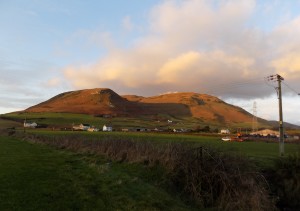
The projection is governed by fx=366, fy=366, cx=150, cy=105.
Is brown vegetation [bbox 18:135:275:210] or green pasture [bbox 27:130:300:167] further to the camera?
green pasture [bbox 27:130:300:167]

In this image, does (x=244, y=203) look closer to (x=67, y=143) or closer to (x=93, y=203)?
(x=93, y=203)

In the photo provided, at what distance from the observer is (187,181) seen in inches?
749

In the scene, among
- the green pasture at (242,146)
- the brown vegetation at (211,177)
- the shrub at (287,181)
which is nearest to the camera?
the brown vegetation at (211,177)

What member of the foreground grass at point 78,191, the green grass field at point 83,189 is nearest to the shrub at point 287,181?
the green grass field at point 83,189

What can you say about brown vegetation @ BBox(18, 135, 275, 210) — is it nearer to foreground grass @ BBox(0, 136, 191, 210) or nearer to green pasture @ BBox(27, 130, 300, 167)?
foreground grass @ BBox(0, 136, 191, 210)

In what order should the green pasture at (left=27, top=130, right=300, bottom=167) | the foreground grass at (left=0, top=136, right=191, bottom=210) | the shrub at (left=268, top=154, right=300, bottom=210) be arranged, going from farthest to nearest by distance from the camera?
the green pasture at (left=27, top=130, right=300, bottom=167) → the shrub at (left=268, top=154, right=300, bottom=210) → the foreground grass at (left=0, top=136, right=191, bottom=210)

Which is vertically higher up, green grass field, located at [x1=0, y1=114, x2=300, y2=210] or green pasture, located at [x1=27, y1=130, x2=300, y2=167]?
green pasture, located at [x1=27, y1=130, x2=300, y2=167]

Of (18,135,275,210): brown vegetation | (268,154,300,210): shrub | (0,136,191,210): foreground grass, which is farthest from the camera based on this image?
(268,154,300,210): shrub

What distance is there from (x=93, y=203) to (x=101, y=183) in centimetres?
358

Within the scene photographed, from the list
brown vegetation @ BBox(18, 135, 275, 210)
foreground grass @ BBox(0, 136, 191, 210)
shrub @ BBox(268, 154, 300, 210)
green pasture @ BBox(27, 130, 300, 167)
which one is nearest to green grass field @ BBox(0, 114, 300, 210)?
foreground grass @ BBox(0, 136, 191, 210)

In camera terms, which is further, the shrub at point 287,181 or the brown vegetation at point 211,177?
the shrub at point 287,181

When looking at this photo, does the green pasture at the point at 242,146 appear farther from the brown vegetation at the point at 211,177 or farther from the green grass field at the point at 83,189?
the green grass field at the point at 83,189

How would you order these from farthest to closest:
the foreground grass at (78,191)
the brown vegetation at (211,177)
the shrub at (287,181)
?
the shrub at (287,181) < the brown vegetation at (211,177) < the foreground grass at (78,191)

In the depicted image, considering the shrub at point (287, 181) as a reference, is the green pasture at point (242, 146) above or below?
above
